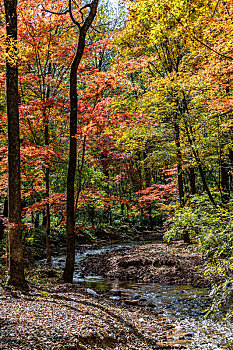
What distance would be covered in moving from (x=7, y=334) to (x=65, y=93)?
9.93 metres

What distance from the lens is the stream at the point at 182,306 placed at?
15.0 ft

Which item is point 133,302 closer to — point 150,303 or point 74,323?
point 150,303

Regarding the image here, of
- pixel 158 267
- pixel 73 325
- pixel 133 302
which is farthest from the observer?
pixel 158 267

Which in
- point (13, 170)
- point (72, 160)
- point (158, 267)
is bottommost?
point (158, 267)

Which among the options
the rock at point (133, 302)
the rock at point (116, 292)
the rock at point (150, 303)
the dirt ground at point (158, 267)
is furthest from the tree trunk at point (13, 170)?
the dirt ground at point (158, 267)

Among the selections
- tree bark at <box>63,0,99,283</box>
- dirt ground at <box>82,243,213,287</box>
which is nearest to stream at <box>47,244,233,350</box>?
dirt ground at <box>82,243,213,287</box>

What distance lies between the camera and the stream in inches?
180

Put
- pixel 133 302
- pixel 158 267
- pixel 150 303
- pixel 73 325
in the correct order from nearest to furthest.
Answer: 1. pixel 73 325
2. pixel 150 303
3. pixel 133 302
4. pixel 158 267

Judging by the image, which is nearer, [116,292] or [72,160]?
[116,292]

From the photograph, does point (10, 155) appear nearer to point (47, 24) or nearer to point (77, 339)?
point (77, 339)

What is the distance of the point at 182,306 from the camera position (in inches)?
255

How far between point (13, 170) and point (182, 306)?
5.09m

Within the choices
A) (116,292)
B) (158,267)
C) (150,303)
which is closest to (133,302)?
(150,303)

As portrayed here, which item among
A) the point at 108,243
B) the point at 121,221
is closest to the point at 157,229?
the point at 121,221
